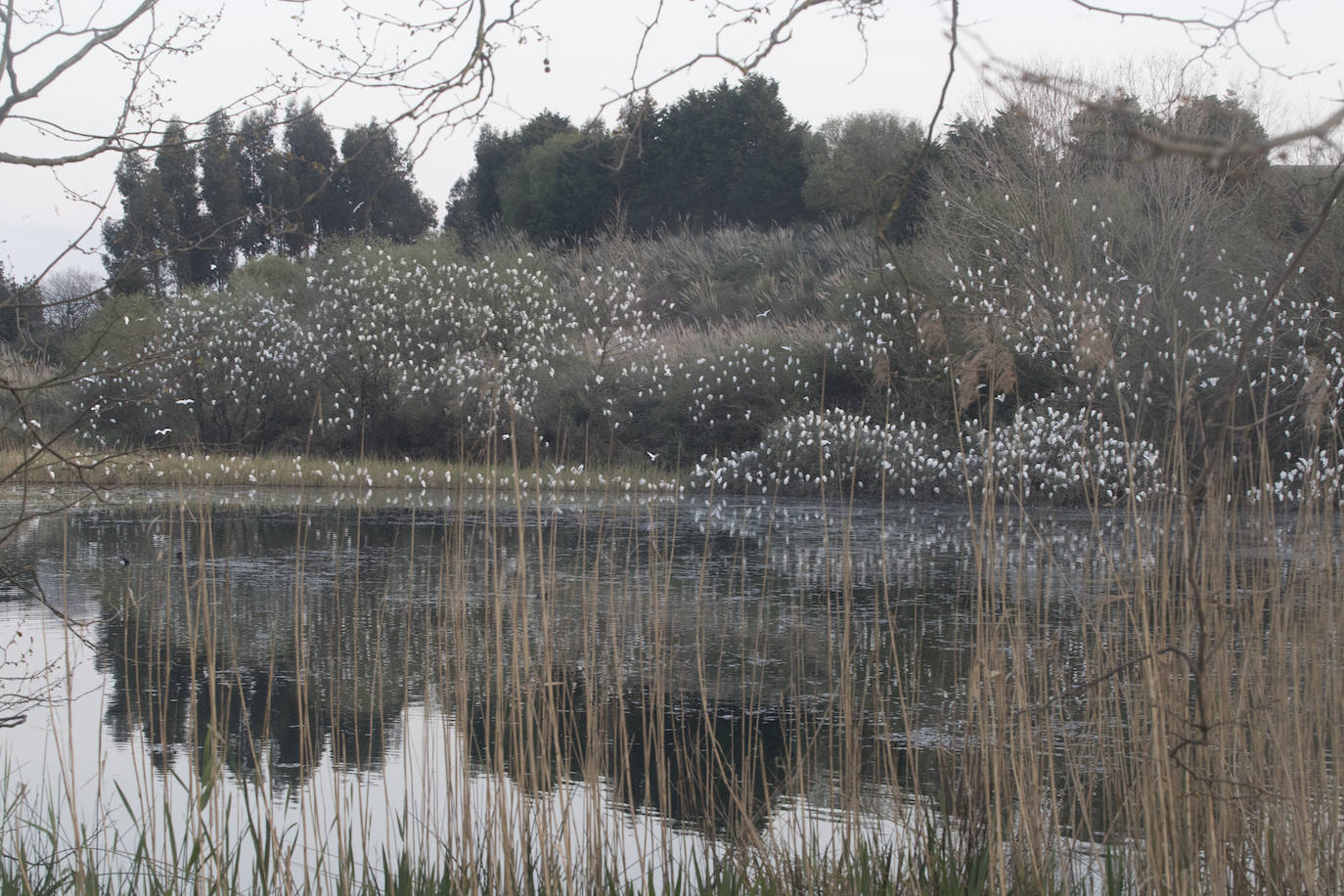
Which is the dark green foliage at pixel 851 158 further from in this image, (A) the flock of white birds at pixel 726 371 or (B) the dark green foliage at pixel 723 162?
(A) the flock of white birds at pixel 726 371

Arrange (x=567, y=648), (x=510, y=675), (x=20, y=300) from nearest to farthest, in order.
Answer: (x=20, y=300) → (x=510, y=675) → (x=567, y=648)

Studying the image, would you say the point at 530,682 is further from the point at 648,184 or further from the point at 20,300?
the point at 648,184

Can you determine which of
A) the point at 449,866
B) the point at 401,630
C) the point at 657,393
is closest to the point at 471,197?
the point at 657,393

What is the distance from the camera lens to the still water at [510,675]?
320 centimetres

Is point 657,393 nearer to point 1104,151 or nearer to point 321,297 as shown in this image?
point 321,297

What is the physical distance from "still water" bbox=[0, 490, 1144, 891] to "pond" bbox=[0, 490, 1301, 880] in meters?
0.03

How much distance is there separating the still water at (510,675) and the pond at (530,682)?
0.03m

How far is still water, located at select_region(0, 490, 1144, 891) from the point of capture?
10.5 feet

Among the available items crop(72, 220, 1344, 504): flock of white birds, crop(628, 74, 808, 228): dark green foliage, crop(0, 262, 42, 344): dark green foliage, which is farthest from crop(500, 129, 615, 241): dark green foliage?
crop(0, 262, 42, 344): dark green foliage

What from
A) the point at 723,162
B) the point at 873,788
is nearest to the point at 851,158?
the point at 723,162

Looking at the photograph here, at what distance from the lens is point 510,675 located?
6.20 meters

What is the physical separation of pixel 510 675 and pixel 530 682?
3.13m

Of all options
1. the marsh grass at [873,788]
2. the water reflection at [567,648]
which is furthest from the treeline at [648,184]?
the marsh grass at [873,788]

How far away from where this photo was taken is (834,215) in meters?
31.0
